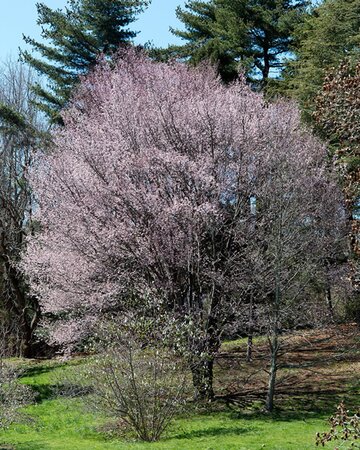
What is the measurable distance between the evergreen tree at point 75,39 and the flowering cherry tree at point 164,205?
9.87 metres

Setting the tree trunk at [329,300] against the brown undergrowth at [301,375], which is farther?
the tree trunk at [329,300]

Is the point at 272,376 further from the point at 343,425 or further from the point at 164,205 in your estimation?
the point at 343,425

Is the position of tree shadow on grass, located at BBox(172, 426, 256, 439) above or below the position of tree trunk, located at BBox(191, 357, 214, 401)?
below

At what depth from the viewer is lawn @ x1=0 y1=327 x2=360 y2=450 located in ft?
33.9

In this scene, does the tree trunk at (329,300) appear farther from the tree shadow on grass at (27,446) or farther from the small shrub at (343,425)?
the small shrub at (343,425)

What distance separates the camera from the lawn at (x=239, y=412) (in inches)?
407

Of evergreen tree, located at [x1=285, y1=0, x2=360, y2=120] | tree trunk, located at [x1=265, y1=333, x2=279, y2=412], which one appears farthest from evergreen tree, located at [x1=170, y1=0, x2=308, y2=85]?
tree trunk, located at [x1=265, y1=333, x2=279, y2=412]

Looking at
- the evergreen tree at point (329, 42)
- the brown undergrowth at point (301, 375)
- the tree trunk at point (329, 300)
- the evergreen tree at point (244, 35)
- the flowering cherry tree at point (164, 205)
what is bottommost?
the brown undergrowth at point (301, 375)

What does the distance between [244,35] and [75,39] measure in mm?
7049

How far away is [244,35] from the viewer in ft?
83.4

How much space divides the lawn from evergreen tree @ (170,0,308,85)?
12.4 metres

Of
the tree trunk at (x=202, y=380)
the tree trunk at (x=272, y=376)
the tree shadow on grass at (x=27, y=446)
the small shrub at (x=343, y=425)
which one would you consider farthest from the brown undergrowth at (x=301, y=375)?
the small shrub at (x=343, y=425)

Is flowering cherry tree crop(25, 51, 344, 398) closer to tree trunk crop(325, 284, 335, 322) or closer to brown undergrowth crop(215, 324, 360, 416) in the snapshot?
brown undergrowth crop(215, 324, 360, 416)

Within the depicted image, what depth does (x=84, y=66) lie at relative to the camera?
26000 millimetres
